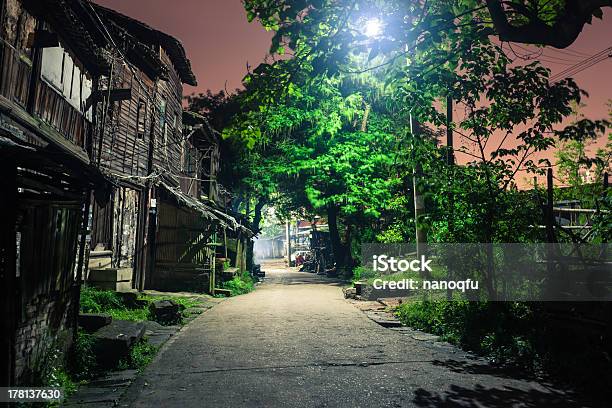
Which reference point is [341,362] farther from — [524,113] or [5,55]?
[5,55]

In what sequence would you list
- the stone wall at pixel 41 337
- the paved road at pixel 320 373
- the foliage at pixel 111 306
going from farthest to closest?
the foliage at pixel 111 306, the paved road at pixel 320 373, the stone wall at pixel 41 337

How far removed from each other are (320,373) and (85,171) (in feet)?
14.7

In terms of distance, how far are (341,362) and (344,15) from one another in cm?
539

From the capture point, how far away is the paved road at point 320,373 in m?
4.69

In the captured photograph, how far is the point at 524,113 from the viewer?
7.39 m

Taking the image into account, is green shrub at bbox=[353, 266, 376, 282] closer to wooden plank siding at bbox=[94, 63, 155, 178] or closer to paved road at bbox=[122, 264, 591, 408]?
paved road at bbox=[122, 264, 591, 408]

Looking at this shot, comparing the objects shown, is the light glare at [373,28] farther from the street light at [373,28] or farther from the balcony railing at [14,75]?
the balcony railing at [14,75]

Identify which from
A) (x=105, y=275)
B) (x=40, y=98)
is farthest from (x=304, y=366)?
(x=40, y=98)

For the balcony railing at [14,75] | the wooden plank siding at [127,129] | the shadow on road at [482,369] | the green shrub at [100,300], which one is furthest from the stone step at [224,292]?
the shadow on road at [482,369]

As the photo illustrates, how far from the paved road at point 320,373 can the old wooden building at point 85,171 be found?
1747mm

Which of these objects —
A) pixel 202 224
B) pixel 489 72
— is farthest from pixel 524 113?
pixel 202 224

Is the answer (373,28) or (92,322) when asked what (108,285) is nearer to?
(92,322)

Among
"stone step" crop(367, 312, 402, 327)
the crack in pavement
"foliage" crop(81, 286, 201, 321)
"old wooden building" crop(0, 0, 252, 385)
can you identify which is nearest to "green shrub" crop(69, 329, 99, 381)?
"old wooden building" crop(0, 0, 252, 385)

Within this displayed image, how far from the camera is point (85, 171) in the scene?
18.5 ft
